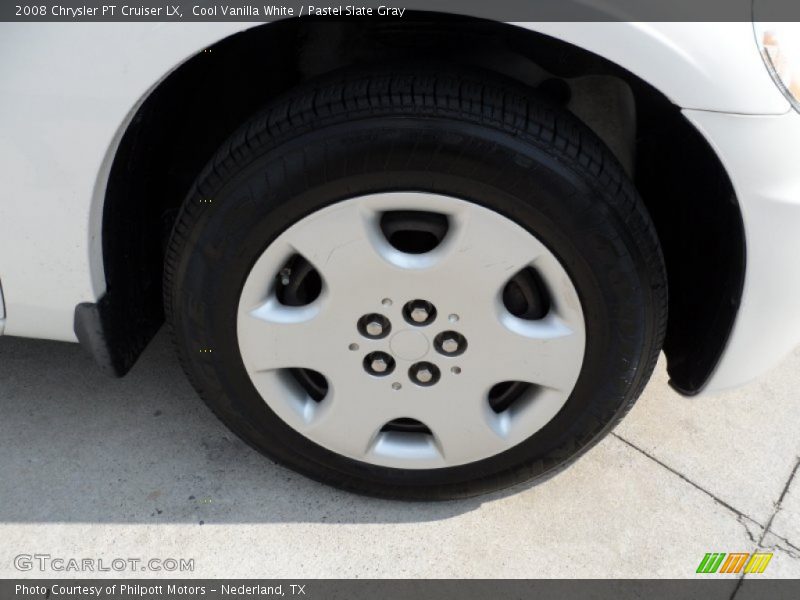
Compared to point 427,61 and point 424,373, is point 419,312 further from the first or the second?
point 427,61

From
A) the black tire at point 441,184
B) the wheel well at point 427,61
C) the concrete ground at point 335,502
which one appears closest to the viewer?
the black tire at point 441,184

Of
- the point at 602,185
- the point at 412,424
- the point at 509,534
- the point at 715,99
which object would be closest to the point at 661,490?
the point at 509,534

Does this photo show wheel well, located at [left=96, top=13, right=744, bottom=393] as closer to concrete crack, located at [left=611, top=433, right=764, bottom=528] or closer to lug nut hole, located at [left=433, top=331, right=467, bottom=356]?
concrete crack, located at [left=611, top=433, right=764, bottom=528]

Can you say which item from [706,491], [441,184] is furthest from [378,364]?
[706,491]

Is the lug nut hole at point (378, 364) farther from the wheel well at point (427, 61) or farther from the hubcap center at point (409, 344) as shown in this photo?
the wheel well at point (427, 61)

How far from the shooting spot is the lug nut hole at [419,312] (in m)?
1.60

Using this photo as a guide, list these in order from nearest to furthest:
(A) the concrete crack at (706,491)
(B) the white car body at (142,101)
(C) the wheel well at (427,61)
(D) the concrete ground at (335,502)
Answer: (B) the white car body at (142,101) < (C) the wheel well at (427,61) < (D) the concrete ground at (335,502) < (A) the concrete crack at (706,491)

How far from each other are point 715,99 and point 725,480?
43.3 inches

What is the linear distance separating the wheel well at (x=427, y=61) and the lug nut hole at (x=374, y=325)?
0.52 metres

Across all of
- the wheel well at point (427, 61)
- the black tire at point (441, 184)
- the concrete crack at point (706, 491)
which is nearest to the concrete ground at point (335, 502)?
the concrete crack at point (706, 491)

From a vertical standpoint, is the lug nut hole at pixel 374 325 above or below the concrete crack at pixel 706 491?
above

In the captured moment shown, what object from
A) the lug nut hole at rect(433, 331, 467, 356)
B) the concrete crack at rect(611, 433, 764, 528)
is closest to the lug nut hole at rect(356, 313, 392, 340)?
the lug nut hole at rect(433, 331, 467, 356)

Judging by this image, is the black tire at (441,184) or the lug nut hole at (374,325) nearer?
the black tire at (441,184)

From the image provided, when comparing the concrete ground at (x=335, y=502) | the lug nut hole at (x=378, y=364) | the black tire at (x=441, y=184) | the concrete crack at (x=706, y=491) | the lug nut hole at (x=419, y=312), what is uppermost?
the black tire at (x=441, y=184)
